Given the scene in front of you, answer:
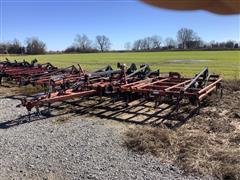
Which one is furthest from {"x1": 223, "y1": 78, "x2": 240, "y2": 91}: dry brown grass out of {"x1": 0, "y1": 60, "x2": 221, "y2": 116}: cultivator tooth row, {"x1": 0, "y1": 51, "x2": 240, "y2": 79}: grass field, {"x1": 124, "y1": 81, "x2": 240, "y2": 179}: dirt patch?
{"x1": 124, "y1": 81, "x2": 240, "y2": 179}: dirt patch

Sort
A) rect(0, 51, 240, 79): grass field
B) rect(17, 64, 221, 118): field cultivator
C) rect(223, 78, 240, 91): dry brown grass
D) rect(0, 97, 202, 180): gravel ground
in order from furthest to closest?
rect(0, 51, 240, 79): grass field, rect(223, 78, 240, 91): dry brown grass, rect(17, 64, 221, 118): field cultivator, rect(0, 97, 202, 180): gravel ground

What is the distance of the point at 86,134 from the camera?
6461 mm

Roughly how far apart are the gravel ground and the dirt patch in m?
0.26

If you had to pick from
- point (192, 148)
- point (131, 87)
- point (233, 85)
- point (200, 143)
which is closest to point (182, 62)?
point (233, 85)

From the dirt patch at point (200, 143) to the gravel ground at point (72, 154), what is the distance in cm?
26

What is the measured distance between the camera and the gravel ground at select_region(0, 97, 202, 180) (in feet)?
14.9

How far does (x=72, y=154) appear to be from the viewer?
5309mm

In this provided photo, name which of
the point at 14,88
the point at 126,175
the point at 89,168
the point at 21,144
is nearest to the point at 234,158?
the point at 126,175

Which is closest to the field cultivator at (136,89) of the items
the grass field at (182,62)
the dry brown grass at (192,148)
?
the dry brown grass at (192,148)

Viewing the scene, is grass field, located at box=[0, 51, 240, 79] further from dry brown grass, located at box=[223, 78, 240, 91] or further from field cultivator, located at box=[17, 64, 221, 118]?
field cultivator, located at box=[17, 64, 221, 118]

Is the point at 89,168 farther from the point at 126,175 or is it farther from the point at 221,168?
the point at 221,168

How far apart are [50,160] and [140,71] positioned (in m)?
7.27

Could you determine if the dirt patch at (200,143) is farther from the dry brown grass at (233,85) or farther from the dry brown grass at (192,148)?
the dry brown grass at (233,85)

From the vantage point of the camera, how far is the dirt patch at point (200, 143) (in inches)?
182
